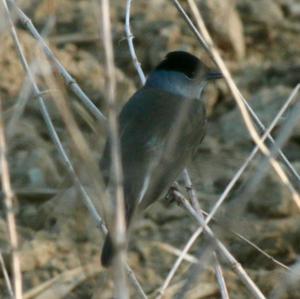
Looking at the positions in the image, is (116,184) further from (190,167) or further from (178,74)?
(190,167)

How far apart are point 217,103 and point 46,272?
6.33 feet

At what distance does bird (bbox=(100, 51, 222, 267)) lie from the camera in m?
4.83

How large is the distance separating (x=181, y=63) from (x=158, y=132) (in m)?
0.69

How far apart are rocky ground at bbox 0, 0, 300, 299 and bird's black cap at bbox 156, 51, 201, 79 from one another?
0.94ft

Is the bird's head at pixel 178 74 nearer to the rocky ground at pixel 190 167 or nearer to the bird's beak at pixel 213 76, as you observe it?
the bird's beak at pixel 213 76

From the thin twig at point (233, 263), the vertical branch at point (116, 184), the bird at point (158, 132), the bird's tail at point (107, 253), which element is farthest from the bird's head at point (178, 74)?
the vertical branch at point (116, 184)

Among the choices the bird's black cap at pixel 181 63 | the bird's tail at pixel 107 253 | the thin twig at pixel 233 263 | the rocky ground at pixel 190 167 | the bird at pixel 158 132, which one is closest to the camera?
the thin twig at pixel 233 263

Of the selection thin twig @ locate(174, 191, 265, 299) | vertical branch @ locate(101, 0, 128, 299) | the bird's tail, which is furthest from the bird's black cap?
vertical branch @ locate(101, 0, 128, 299)

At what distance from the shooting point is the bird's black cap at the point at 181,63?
5801mm

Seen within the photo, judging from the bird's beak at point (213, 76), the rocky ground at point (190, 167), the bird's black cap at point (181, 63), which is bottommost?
the rocky ground at point (190, 167)

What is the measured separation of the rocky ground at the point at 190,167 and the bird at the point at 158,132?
0.21m

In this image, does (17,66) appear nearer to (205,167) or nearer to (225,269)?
(205,167)

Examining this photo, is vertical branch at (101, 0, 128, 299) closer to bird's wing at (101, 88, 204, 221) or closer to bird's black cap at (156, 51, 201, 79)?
bird's wing at (101, 88, 204, 221)

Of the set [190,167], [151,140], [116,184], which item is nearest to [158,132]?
[151,140]
